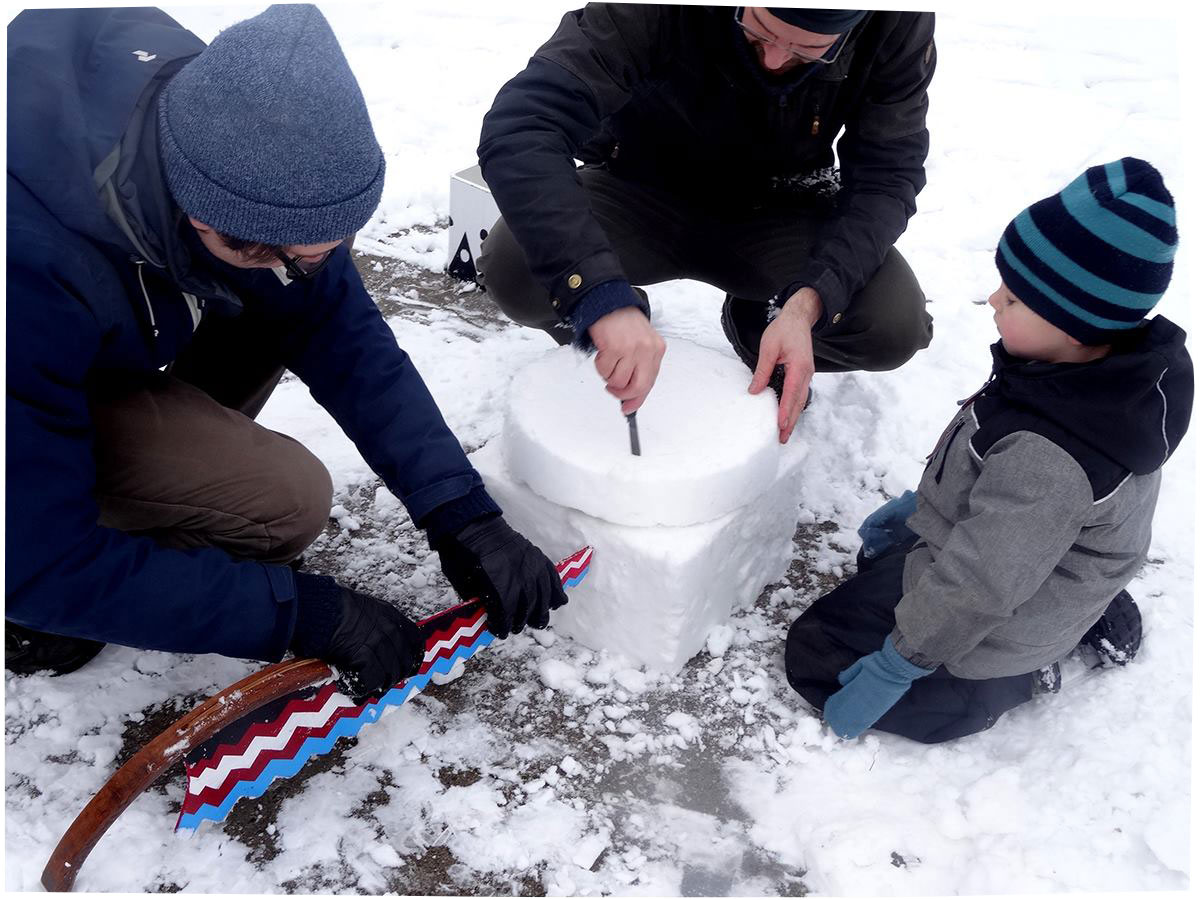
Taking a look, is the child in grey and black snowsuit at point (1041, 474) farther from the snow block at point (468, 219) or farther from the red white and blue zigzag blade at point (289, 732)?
the snow block at point (468, 219)

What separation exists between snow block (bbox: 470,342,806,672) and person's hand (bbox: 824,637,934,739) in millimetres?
320

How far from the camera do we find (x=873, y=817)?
1.74 metres

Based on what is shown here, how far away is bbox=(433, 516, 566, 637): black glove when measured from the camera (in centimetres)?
177

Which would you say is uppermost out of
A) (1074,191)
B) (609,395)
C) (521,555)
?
(1074,191)

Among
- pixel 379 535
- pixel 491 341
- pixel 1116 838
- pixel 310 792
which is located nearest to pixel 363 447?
pixel 379 535

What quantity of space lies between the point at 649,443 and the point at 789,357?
0.35 m

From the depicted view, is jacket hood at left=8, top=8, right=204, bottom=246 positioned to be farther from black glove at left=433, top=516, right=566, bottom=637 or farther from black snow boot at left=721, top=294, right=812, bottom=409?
black snow boot at left=721, top=294, right=812, bottom=409

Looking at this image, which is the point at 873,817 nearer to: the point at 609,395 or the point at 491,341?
the point at 609,395

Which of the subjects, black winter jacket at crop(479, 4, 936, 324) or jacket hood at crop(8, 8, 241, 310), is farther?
black winter jacket at crop(479, 4, 936, 324)

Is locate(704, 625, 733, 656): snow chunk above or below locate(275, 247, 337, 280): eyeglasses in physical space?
below

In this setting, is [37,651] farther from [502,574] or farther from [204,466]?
[502,574]

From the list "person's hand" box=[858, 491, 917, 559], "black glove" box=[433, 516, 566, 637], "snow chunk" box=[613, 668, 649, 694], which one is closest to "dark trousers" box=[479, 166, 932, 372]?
"person's hand" box=[858, 491, 917, 559]

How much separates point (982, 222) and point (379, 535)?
2572 millimetres

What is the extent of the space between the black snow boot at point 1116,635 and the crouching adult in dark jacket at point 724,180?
745 millimetres
